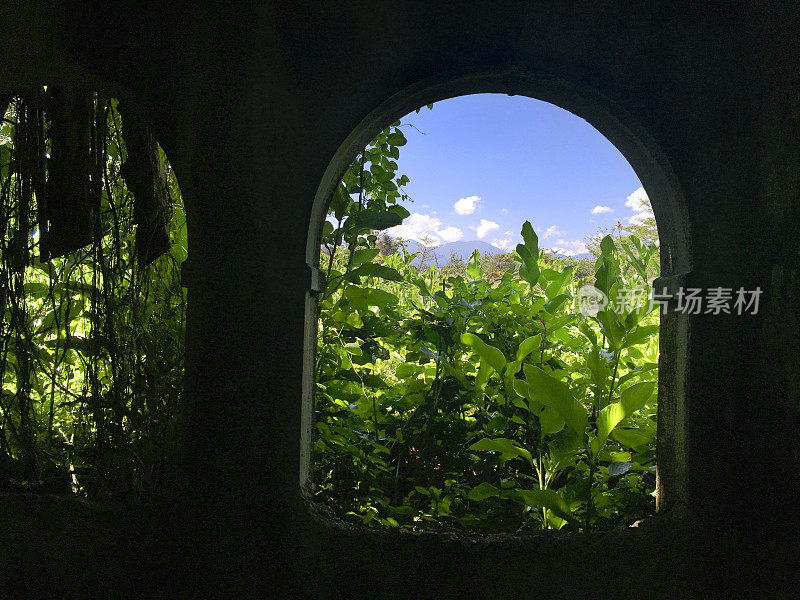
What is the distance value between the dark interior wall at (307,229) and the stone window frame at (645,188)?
0.02 m

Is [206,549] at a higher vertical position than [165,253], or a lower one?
lower

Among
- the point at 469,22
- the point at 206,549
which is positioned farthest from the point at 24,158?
the point at 469,22

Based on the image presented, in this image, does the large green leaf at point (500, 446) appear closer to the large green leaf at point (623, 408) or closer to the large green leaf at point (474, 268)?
the large green leaf at point (623, 408)

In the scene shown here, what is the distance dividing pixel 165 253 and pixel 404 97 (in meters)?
1.31

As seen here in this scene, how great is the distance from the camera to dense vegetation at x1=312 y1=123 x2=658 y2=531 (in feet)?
5.75

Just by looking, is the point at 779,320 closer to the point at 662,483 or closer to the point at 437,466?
the point at 662,483

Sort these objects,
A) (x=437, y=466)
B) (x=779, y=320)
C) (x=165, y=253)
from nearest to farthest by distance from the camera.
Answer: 1. (x=779, y=320)
2. (x=165, y=253)
3. (x=437, y=466)

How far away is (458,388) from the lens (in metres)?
2.11

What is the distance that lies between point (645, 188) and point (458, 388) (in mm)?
1135

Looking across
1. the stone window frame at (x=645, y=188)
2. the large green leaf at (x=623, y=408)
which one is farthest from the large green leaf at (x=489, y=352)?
the stone window frame at (x=645, y=188)

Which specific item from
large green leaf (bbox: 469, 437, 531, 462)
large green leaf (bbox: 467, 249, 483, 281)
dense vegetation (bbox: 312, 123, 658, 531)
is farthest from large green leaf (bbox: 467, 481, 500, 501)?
large green leaf (bbox: 467, 249, 483, 281)

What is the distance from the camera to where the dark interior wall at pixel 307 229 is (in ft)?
4.72

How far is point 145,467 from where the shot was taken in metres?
1.78

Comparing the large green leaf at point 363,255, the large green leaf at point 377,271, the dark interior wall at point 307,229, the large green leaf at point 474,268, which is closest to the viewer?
the dark interior wall at point 307,229
